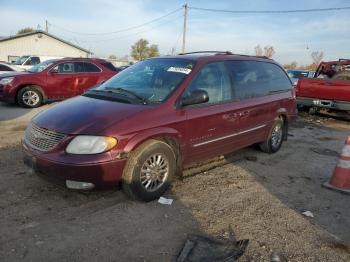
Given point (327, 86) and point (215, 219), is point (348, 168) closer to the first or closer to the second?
point (215, 219)

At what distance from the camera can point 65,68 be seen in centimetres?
1173

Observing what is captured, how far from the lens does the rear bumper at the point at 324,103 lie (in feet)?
33.2

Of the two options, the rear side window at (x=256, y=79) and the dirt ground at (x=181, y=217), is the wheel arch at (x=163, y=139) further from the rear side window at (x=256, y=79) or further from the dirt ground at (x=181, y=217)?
the rear side window at (x=256, y=79)

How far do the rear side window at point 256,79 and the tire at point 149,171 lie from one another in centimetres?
167

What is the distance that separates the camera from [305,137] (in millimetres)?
8430

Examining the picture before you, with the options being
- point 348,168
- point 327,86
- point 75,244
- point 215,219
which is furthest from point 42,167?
point 327,86

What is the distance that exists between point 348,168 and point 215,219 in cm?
232

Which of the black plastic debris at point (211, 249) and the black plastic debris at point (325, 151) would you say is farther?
the black plastic debris at point (325, 151)

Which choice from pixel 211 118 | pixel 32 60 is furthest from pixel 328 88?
pixel 32 60

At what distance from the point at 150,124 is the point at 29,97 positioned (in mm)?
8490

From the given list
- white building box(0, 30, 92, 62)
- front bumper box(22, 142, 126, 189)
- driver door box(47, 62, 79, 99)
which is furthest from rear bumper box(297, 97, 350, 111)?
white building box(0, 30, 92, 62)

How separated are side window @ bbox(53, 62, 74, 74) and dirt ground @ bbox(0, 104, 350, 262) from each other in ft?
21.1

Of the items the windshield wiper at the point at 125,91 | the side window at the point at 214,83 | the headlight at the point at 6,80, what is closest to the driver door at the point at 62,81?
the headlight at the point at 6,80

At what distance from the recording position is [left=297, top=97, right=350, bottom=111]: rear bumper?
10116mm
